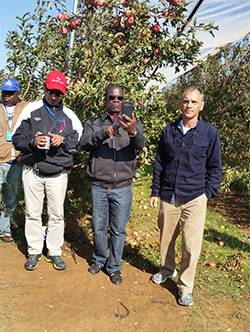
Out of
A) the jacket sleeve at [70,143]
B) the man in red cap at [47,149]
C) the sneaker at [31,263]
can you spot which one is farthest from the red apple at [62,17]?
the sneaker at [31,263]

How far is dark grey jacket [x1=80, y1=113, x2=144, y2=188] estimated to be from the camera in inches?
149

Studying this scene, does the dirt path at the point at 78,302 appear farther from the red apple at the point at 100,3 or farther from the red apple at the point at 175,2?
the red apple at the point at 175,2

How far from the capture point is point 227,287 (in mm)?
4289

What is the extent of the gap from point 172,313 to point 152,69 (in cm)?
328

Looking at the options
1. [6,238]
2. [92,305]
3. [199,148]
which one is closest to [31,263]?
[6,238]

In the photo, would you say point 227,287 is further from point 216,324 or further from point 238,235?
point 238,235

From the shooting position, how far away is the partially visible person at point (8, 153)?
4.35 meters

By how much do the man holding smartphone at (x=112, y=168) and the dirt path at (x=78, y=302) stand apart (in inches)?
8.7

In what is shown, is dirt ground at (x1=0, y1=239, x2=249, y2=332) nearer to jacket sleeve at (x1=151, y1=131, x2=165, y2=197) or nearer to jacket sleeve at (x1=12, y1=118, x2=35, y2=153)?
jacket sleeve at (x1=151, y1=131, x2=165, y2=197)

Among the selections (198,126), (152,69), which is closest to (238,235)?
(152,69)

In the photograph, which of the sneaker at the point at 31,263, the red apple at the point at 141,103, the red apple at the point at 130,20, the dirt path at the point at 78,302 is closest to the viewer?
the dirt path at the point at 78,302

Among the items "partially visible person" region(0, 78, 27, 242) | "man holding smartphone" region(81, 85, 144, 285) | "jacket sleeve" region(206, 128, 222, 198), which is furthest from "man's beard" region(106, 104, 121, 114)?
"partially visible person" region(0, 78, 27, 242)

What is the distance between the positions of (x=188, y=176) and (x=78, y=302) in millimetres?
1490

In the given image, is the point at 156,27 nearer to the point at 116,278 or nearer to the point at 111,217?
the point at 111,217
